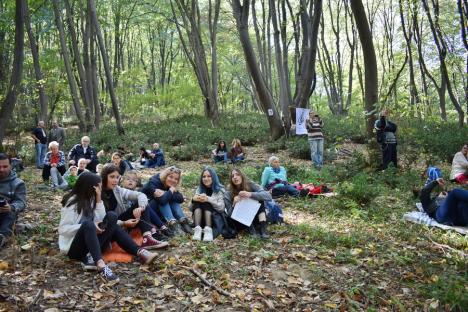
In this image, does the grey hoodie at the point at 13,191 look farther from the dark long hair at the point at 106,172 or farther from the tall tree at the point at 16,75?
the tall tree at the point at 16,75

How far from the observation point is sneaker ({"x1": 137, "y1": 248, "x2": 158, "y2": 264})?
488 centimetres

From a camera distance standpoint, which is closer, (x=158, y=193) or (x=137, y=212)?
(x=137, y=212)

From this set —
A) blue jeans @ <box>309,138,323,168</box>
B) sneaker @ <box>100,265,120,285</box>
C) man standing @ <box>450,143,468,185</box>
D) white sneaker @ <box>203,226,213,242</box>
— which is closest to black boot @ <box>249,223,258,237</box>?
white sneaker @ <box>203,226,213,242</box>

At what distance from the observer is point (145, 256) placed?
490 cm

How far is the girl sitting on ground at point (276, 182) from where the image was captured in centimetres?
870

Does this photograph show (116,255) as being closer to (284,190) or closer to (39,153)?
(284,190)

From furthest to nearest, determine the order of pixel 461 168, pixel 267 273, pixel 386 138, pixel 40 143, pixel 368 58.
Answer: pixel 40 143 < pixel 386 138 < pixel 368 58 < pixel 461 168 < pixel 267 273

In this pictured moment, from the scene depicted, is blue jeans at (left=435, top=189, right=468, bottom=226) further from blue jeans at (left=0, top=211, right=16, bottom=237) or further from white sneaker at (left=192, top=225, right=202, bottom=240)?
blue jeans at (left=0, top=211, right=16, bottom=237)

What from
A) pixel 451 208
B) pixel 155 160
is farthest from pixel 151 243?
pixel 155 160

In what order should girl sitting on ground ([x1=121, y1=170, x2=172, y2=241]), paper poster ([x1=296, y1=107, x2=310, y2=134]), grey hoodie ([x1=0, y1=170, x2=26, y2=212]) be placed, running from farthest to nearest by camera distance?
paper poster ([x1=296, y1=107, x2=310, y2=134]) < girl sitting on ground ([x1=121, y1=170, x2=172, y2=241]) < grey hoodie ([x1=0, y1=170, x2=26, y2=212])

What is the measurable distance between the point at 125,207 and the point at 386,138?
6793mm

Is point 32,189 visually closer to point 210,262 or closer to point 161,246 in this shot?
point 161,246

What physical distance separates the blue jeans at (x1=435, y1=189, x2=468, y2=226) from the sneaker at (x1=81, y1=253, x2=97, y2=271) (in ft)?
17.1

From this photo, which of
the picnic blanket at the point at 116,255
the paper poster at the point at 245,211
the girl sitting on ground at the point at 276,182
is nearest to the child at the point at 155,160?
the girl sitting on ground at the point at 276,182
